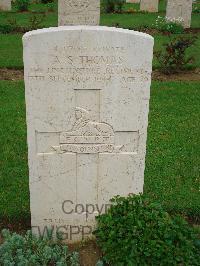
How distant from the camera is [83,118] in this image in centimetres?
375

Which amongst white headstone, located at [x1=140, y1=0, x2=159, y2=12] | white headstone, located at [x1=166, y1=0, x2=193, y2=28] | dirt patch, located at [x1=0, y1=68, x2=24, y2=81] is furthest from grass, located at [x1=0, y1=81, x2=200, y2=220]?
white headstone, located at [x1=140, y1=0, x2=159, y2=12]

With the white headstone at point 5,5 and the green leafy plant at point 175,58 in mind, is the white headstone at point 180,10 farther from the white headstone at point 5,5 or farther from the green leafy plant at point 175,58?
the white headstone at point 5,5

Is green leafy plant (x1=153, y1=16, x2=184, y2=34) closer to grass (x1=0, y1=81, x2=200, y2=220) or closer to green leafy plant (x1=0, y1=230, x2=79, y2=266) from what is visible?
grass (x1=0, y1=81, x2=200, y2=220)

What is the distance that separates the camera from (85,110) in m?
3.73

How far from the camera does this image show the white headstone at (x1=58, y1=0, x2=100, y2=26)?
1138 centimetres

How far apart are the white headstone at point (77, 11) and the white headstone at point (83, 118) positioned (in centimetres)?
815

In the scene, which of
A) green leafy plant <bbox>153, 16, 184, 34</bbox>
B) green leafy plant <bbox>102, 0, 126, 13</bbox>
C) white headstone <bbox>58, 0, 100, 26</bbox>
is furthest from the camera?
green leafy plant <bbox>102, 0, 126, 13</bbox>

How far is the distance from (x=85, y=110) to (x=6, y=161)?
241cm

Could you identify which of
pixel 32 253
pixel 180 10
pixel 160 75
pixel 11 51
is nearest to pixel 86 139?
pixel 32 253

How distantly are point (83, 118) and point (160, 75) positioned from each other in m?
6.43

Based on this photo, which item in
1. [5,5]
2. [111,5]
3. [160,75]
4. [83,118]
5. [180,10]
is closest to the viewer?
[83,118]

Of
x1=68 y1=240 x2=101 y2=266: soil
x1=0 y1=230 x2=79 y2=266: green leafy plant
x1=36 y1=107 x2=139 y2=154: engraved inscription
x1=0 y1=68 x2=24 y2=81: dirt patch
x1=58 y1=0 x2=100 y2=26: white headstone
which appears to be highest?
x1=58 y1=0 x2=100 y2=26: white headstone

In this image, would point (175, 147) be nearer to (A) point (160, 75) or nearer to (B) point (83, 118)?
(B) point (83, 118)

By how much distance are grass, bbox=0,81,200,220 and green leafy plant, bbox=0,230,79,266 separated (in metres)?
0.78
